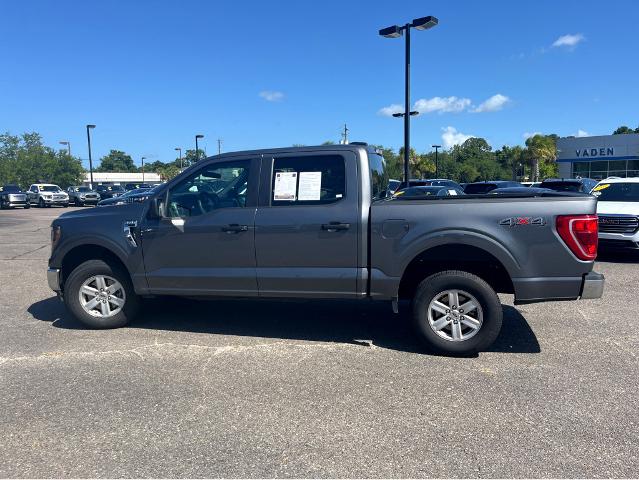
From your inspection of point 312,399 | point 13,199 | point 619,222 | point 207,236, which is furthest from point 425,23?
point 13,199

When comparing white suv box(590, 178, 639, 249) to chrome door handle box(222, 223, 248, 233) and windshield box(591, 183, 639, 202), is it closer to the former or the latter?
windshield box(591, 183, 639, 202)

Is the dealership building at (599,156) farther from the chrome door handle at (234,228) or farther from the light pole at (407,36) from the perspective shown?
the chrome door handle at (234,228)

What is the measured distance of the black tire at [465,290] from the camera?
4555 millimetres

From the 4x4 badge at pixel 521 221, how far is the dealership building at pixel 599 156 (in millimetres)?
47470

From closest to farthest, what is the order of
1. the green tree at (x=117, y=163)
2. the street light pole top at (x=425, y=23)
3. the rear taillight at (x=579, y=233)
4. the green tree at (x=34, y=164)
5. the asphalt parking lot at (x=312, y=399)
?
the asphalt parking lot at (x=312, y=399) → the rear taillight at (x=579, y=233) → the street light pole top at (x=425, y=23) → the green tree at (x=34, y=164) → the green tree at (x=117, y=163)

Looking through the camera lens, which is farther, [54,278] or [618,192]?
[618,192]

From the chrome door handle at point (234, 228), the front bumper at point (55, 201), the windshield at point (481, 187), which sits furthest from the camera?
the front bumper at point (55, 201)

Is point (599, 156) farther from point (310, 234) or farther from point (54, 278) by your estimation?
point (54, 278)

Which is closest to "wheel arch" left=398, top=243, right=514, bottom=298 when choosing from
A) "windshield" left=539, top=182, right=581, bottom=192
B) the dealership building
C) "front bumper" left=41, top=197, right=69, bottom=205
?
"windshield" left=539, top=182, right=581, bottom=192

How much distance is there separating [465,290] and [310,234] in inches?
60.9

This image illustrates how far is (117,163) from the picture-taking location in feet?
529

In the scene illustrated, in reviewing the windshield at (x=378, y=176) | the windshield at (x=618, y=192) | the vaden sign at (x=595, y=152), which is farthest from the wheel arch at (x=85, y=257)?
the vaden sign at (x=595, y=152)

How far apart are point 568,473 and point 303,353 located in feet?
8.30

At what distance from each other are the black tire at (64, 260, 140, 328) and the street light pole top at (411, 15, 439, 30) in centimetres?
1532
